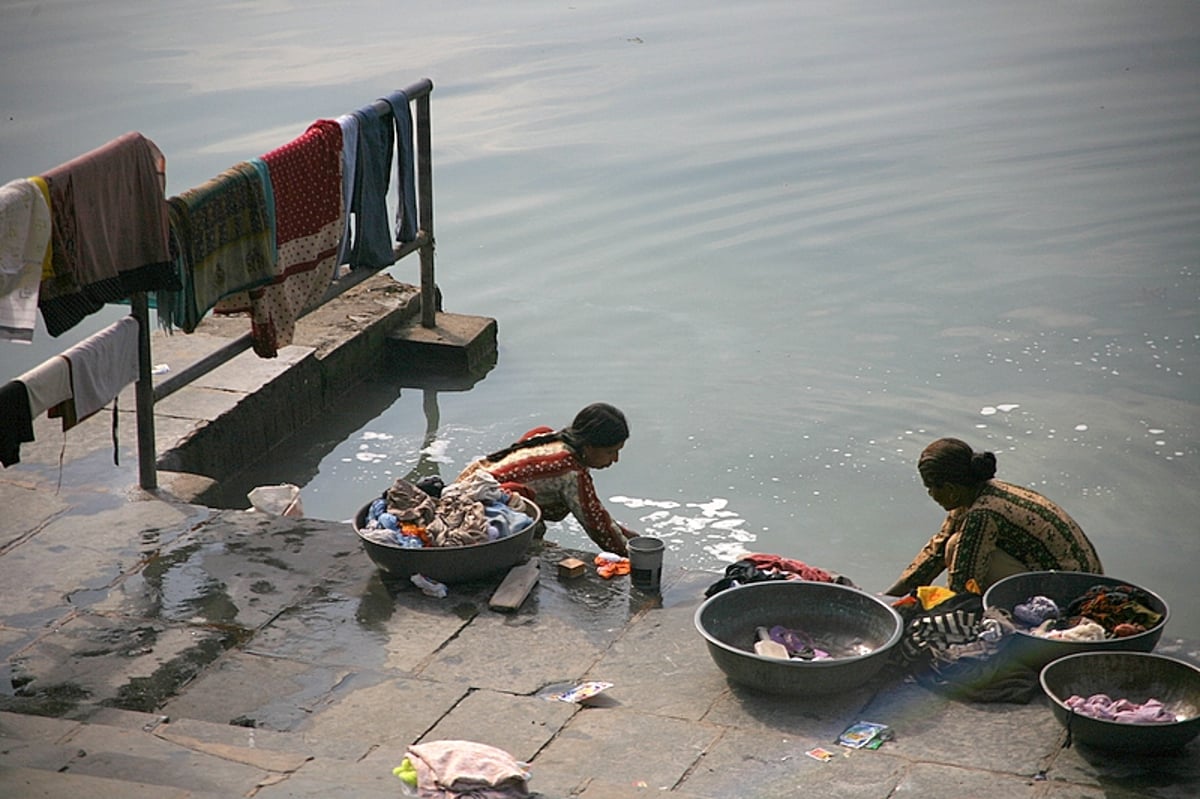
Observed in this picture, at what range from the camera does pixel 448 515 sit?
239 inches

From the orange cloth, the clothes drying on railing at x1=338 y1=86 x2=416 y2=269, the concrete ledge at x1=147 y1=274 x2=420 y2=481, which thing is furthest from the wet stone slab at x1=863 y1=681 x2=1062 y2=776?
the clothes drying on railing at x1=338 y1=86 x2=416 y2=269

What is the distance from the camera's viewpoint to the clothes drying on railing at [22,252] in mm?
5594

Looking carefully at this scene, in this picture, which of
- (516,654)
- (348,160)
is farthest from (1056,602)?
(348,160)

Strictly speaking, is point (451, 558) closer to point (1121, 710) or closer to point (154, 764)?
point (154, 764)

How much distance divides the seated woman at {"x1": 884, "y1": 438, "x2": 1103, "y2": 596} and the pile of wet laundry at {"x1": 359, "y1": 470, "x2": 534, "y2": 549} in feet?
5.44

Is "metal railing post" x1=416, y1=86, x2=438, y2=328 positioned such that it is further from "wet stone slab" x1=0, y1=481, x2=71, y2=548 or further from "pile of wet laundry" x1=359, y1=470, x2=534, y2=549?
"pile of wet laundry" x1=359, y1=470, x2=534, y2=549

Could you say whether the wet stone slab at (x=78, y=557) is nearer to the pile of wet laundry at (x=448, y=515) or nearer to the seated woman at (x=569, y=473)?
the pile of wet laundry at (x=448, y=515)

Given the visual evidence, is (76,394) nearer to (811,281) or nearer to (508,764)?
(508,764)

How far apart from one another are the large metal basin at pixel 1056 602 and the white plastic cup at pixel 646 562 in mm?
1297

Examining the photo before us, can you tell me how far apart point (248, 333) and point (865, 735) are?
3992mm

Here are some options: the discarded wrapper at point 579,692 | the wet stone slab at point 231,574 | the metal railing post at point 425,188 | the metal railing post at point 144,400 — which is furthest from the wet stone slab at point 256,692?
the metal railing post at point 425,188

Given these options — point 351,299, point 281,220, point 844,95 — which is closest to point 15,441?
point 281,220

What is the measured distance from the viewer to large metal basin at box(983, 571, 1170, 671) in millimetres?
5062

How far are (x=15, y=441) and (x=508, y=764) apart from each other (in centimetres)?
251
